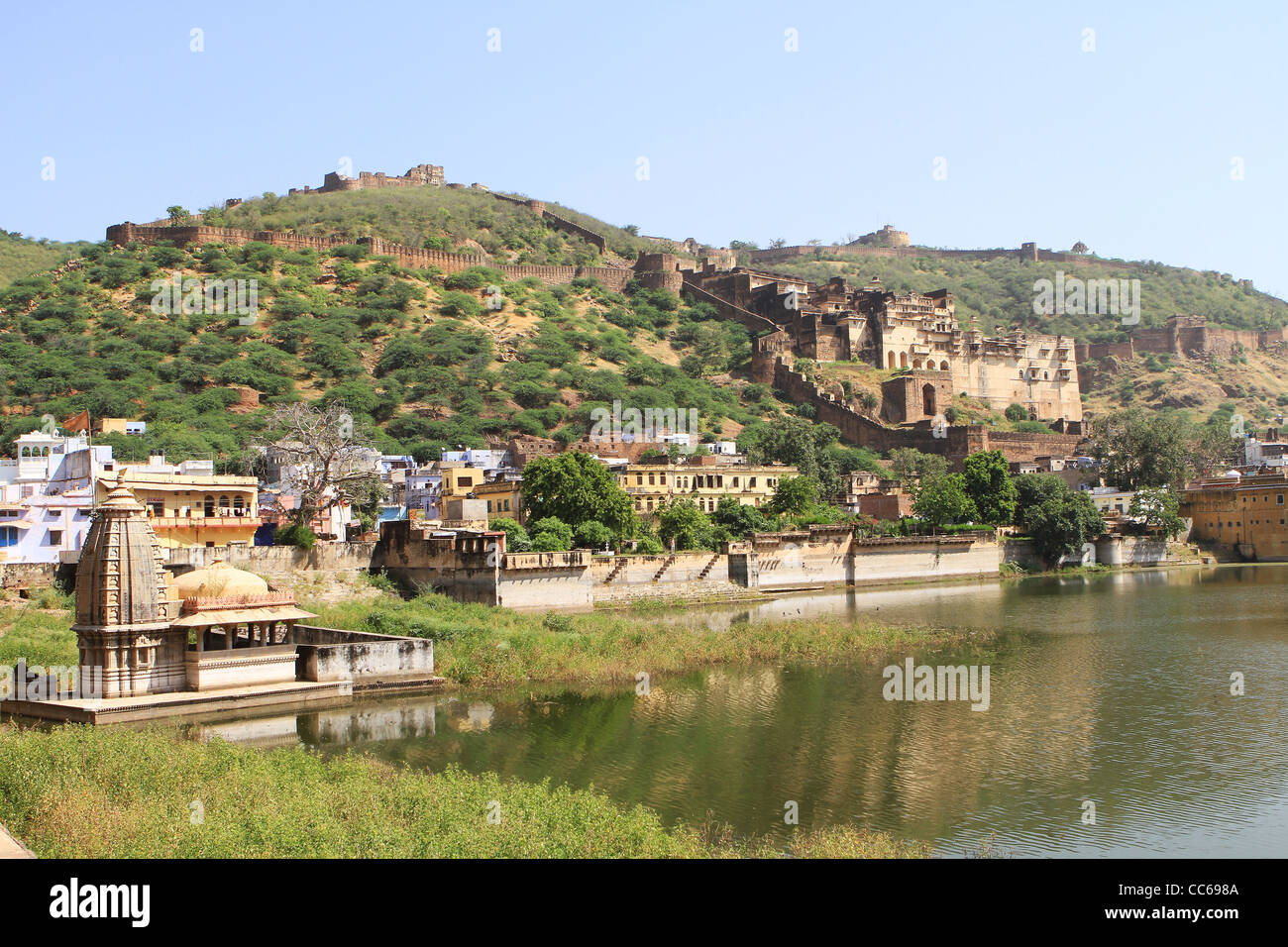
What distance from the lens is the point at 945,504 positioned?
59.5 metres

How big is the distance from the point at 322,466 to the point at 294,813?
120 feet

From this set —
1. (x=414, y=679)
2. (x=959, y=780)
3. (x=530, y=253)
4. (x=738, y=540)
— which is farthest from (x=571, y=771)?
(x=530, y=253)

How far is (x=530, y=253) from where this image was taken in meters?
115

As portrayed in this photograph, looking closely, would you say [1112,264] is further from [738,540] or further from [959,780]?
[959,780]

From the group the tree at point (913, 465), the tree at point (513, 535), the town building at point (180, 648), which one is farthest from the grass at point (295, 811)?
the tree at point (913, 465)

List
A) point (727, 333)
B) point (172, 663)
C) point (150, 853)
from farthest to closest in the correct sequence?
point (727, 333), point (172, 663), point (150, 853)

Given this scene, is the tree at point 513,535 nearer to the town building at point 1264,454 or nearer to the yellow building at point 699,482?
the yellow building at point 699,482

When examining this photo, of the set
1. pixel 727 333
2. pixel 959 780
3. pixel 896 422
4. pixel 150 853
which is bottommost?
pixel 959 780

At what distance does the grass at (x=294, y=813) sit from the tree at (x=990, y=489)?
48.4m

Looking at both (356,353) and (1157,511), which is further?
(356,353)

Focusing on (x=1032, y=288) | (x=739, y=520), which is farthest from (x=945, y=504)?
(x=1032, y=288)

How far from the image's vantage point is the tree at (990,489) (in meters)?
61.6

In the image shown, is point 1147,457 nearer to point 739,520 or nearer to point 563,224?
point 739,520

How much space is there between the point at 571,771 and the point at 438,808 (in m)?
4.95
